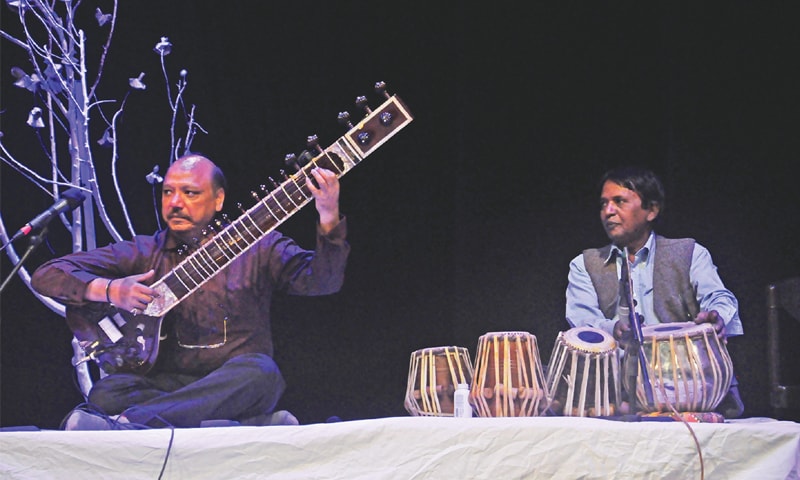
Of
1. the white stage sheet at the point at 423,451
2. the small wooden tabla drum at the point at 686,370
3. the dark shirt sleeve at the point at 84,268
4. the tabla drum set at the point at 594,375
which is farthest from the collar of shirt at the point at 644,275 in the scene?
the dark shirt sleeve at the point at 84,268

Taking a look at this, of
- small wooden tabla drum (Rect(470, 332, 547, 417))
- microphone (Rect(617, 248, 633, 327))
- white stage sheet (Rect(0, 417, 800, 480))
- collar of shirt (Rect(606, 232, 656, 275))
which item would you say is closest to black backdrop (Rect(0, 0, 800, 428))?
collar of shirt (Rect(606, 232, 656, 275))

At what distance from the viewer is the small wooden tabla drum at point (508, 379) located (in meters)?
2.92

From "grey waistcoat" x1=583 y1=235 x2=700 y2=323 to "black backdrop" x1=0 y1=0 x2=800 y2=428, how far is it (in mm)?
283

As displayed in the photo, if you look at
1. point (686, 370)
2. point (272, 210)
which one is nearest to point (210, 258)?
point (272, 210)

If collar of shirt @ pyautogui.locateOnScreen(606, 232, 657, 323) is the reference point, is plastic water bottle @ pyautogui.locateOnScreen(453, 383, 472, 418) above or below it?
below

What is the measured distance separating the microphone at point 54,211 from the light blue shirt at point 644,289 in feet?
6.32

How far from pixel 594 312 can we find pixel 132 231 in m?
1.98

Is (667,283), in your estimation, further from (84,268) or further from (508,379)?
(84,268)

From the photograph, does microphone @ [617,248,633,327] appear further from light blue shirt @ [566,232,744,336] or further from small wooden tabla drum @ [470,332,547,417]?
light blue shirt @ [566,232,744,336]

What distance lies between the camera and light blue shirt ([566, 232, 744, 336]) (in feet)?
11.8

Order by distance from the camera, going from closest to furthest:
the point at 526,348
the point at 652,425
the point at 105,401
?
the point at 652,425 < the point at 526,348 < the point at 105,401

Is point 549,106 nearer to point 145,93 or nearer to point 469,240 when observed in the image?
point 469,240

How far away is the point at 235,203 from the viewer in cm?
394

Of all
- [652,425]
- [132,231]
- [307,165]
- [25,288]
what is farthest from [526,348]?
[25,288]
